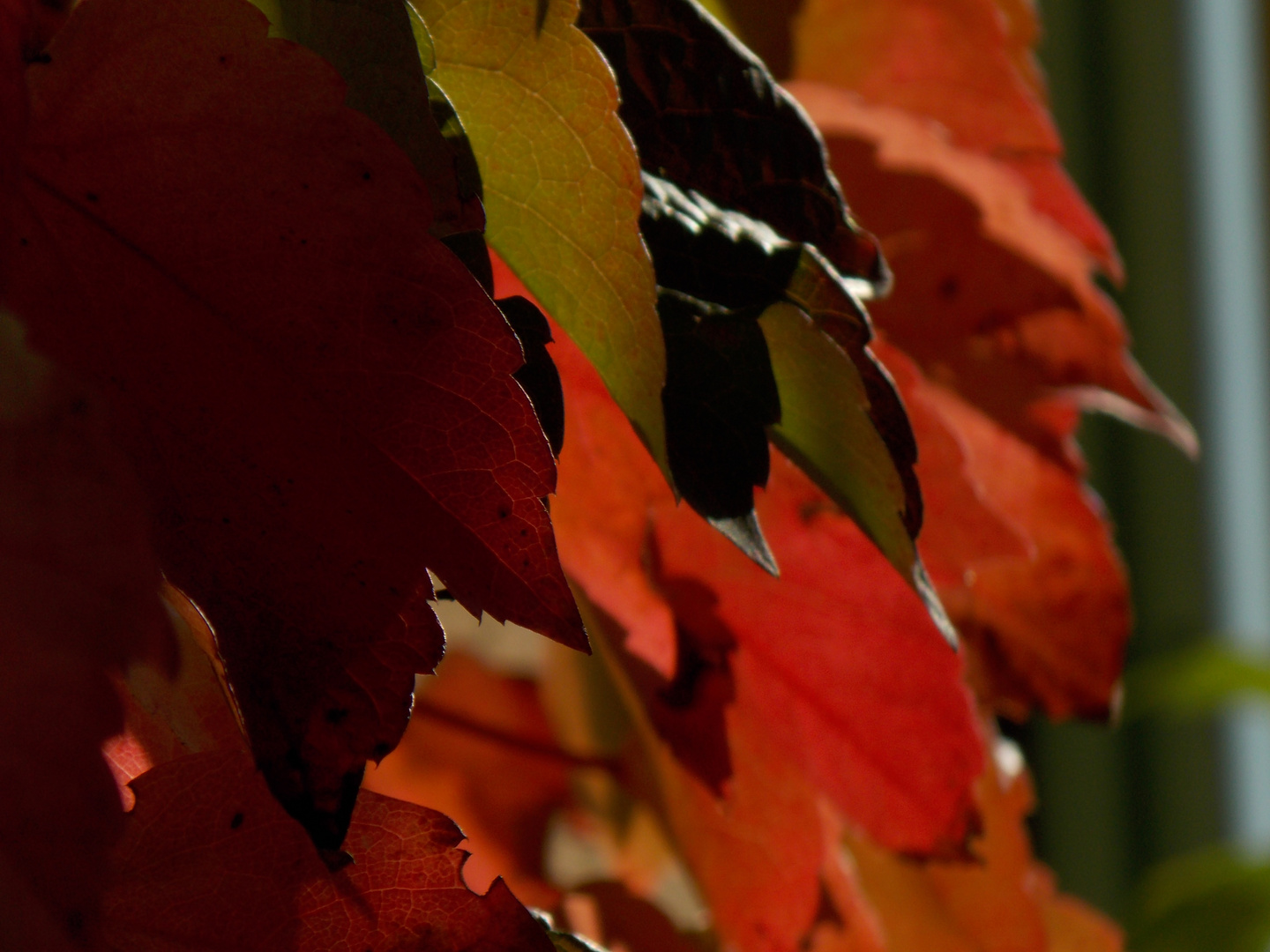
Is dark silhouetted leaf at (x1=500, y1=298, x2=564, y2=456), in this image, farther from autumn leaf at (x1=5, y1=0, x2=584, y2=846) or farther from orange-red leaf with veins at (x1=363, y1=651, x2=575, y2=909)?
orange-red leaf with veins at (x1=363, y1=651, x2=575, y2=909)

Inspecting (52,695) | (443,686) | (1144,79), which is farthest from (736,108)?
(1144,79)

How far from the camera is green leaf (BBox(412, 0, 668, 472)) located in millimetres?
184

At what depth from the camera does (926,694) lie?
0.31m

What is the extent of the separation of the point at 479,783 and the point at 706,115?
40 cm

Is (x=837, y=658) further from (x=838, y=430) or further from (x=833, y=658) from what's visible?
(x=838, y=430)

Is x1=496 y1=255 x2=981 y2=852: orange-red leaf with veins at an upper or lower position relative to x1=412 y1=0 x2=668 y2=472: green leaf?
lower

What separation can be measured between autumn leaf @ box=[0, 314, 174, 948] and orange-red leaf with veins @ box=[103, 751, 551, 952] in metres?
0.06

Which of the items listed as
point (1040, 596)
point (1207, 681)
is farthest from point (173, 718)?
point (1207, 681)

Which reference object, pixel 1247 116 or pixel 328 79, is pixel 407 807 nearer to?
pixel 328 79

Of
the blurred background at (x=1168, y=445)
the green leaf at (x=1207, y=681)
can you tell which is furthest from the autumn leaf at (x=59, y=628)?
the blurred background at (x=1168, y=445)

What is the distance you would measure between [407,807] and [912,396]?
179mm

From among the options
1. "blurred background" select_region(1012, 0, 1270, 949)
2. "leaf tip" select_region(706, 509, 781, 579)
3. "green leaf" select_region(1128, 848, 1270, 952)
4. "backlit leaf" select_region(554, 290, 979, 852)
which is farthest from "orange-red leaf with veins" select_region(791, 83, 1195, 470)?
"blurred background" select_region(1012, 0, 1270, 949)

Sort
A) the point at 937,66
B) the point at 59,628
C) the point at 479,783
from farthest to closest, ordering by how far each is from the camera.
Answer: the point at 479,783 < the point at 937,66 < the point at 59,628

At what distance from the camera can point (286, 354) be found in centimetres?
17
